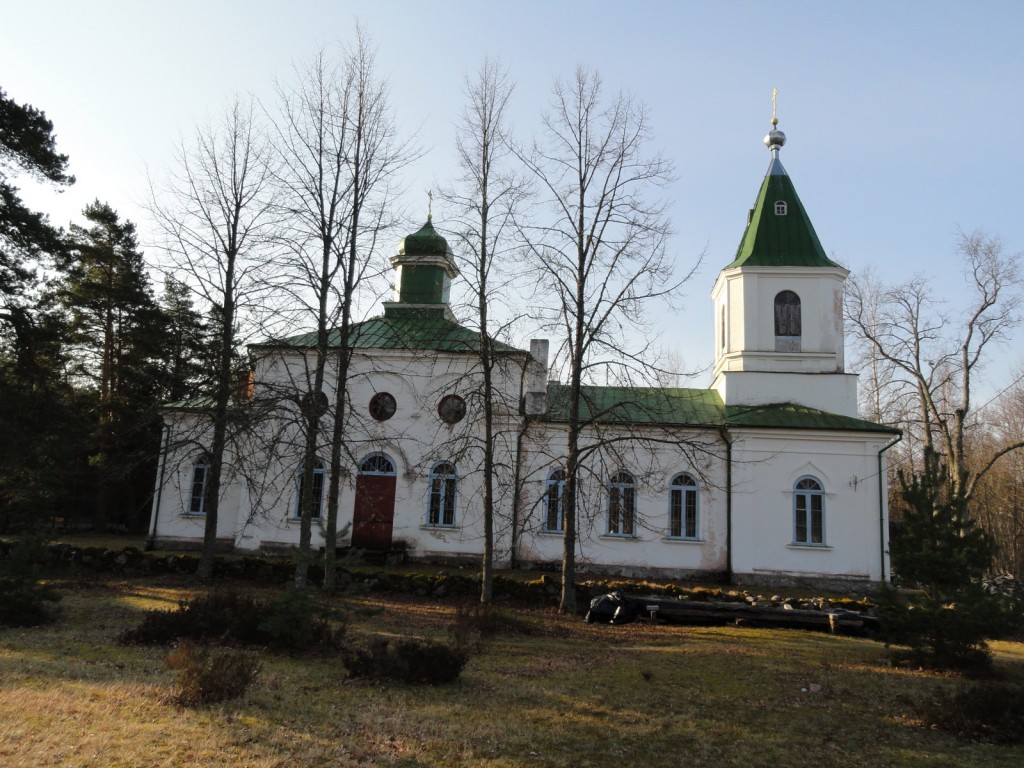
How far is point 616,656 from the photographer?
37.0ft

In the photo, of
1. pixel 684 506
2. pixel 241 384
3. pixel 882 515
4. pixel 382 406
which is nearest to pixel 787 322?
pixel 882 515

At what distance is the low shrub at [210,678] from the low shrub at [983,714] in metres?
7.26

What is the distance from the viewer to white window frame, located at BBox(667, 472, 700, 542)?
854 inches

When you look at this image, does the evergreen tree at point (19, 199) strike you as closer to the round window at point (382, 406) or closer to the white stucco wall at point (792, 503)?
the round window at point (382, 406)

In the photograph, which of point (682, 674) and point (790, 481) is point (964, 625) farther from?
point (790, 481)

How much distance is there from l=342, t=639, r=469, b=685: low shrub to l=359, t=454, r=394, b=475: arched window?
516 inches

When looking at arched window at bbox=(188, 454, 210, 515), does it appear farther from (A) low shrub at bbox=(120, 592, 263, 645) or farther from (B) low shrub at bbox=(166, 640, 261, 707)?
(B) low shrub at bbox=(166, 640, 261, 707)

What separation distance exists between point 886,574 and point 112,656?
1935cm

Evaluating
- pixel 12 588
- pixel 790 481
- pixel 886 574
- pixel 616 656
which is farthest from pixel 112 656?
pixel 886 574

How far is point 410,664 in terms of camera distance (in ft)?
28.9

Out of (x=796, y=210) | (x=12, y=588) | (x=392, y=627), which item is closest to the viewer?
(x=12, y=588)

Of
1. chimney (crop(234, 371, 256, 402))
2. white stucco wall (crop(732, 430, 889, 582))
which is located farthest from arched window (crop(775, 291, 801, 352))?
chimney (crop(234, 371, 256, 402))

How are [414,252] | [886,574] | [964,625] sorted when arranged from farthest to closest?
1. [414,252]
2. [886,574]
3. [964,625]

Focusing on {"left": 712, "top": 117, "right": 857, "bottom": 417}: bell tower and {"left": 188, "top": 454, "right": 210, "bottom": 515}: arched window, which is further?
{"left": 712, "top": 117, "right": 857, "bottom": 417}: bell tower
